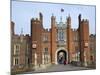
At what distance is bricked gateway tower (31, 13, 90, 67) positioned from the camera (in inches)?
117

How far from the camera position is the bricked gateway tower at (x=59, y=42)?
2963 mm

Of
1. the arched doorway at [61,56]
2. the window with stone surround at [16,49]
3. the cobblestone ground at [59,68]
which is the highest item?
the window with stone surround at [16,49]

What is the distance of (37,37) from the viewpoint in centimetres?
297

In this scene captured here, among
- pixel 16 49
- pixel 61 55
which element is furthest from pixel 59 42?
pixel 16 49

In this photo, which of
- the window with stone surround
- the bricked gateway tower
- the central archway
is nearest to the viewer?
the window with stone surround

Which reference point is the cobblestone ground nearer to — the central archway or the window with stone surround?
the central archway

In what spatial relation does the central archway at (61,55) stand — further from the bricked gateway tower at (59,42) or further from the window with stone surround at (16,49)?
the window with stone surround at (16,49)

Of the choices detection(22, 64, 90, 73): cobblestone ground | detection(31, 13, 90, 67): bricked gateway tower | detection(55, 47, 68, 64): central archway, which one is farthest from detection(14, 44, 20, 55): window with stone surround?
detection(55, 47, 68, 64): central archway

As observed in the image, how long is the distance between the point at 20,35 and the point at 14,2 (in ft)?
1.44

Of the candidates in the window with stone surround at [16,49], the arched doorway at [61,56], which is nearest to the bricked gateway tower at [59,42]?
the arched doorway at [61,56]

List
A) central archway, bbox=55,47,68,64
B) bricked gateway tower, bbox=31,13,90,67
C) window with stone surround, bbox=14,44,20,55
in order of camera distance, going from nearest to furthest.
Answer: window with stone surround, bbox=14,44,20,55, bricked gateway tower, bbox=31,13,90,67, central archway, bbox=55,47,68,64

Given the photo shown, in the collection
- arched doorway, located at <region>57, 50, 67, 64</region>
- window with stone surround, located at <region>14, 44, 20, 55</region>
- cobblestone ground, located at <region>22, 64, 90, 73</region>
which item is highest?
window with stone surround, located at <region>14, 44, 20, 55</region>

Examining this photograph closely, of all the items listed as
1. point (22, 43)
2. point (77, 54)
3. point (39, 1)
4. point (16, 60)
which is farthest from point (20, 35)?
point (77, 54)

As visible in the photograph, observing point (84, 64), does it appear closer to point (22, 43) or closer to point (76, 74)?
point (76, 74)
